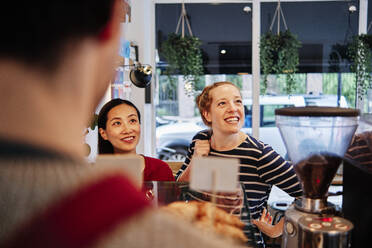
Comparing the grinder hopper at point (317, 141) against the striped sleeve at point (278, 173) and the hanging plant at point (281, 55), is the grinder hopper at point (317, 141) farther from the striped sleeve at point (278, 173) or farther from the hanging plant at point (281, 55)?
the hanging plant at point (281, 55)

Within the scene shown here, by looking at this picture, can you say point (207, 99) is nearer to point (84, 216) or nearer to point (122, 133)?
point (122, 133)

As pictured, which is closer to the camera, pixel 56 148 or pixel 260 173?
pixel 56 148

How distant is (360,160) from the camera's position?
119 cm

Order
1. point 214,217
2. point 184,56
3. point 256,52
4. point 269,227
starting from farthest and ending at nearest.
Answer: point 256,52 → point 184,56 → point 269,227 → point 214,217

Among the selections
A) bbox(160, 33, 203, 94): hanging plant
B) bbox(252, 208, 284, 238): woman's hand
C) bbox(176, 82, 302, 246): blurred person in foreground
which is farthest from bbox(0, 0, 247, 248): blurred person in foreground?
bbox(160, 33, 203, 94): hanging plant

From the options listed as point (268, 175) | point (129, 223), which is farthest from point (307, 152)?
point (129, 223)

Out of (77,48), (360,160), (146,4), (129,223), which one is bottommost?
(360,160)

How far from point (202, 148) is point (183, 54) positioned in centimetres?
238

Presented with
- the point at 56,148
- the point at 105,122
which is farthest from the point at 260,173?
the point at 56,148

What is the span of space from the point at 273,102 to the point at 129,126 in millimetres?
3200

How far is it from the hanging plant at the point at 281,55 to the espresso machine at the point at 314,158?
3424 mm

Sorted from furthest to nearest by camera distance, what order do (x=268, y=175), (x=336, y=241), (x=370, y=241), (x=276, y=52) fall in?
1. (x=276, y=52)
2. (x=268, y=175)
3. (x=370, y=241)
4. (x=336, y=241)

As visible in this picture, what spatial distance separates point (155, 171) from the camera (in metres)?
2.10

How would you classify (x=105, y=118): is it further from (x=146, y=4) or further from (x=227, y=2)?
(x=227, y=2)
